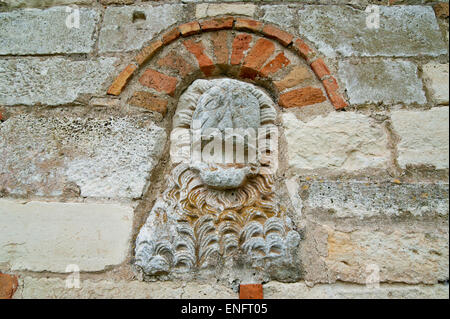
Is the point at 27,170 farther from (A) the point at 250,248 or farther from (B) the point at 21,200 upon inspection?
(A) the point at 250,248

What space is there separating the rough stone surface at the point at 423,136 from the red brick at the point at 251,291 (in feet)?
2.85

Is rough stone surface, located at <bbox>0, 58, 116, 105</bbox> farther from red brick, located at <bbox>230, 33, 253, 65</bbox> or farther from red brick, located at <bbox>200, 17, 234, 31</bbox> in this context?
red brick, located at <bbox>230, 33, 253, 65</bbox>

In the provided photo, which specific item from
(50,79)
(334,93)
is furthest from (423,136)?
(50,79)

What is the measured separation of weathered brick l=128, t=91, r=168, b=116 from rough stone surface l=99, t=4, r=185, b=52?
297mm

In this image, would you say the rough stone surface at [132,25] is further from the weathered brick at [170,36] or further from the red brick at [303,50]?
the red brick at [303,50]

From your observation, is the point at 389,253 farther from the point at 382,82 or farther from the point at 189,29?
the point at 189,29

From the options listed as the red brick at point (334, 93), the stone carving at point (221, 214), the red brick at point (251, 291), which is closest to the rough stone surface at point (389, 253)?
the stone carving at point (221, 214)

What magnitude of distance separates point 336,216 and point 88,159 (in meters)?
1.18

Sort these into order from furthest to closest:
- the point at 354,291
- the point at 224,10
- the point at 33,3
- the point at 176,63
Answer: the point at 33,3 < the point at 224,10 < the point at 176,63 < the point at 354,291

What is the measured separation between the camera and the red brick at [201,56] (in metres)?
1.88

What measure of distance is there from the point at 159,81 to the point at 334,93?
897mm

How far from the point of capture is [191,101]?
5.99 ft

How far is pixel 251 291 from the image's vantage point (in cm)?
142

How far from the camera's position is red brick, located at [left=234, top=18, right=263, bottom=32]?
194cm
